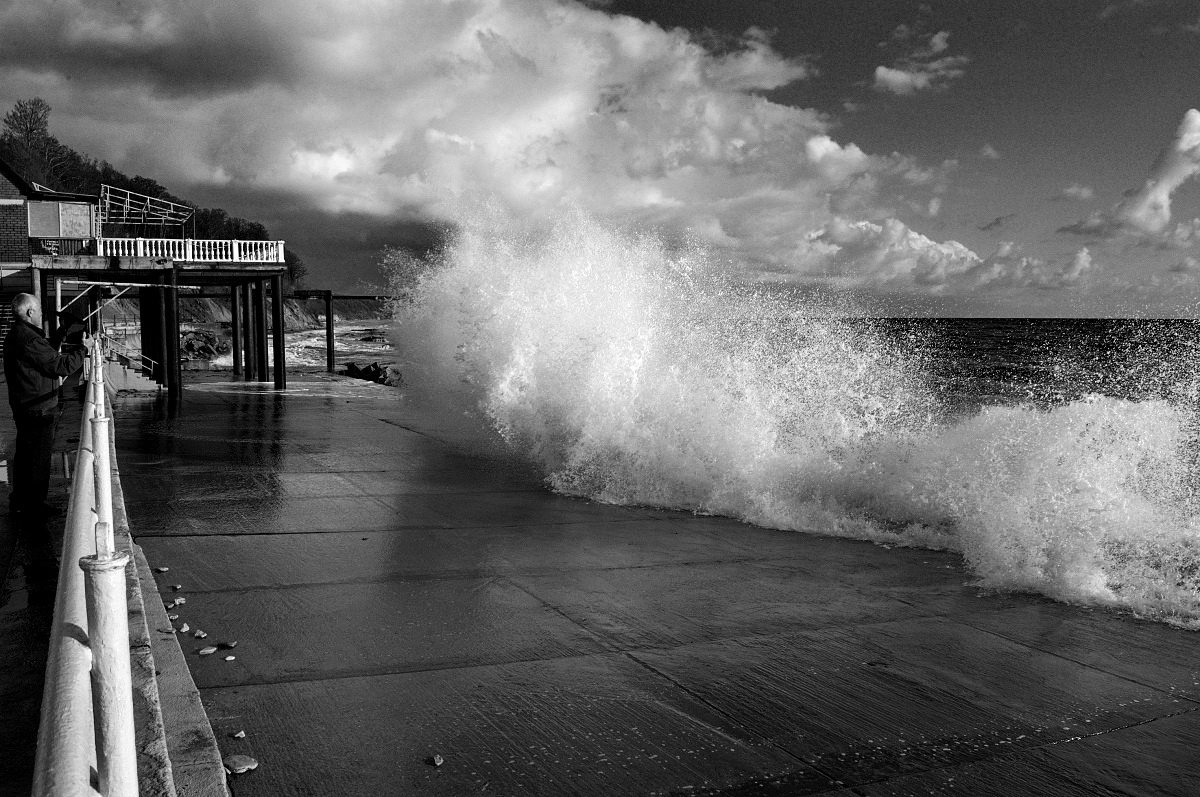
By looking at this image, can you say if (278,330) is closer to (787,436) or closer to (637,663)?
(787,436)

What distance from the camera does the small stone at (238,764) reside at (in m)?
3.01

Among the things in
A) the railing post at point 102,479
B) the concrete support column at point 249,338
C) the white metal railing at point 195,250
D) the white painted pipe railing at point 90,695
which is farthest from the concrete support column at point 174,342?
the white painted pipe railing at point 90,695

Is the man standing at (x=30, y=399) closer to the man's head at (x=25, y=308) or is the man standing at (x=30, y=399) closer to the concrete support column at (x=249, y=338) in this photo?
the man's head at (x=25, y=308)

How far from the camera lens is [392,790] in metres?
2.95

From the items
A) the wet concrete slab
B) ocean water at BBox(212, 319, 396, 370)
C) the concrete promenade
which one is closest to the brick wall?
ocean water at BBox(212, 319, 396, 370)

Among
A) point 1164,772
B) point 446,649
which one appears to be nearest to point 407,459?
point 446,649

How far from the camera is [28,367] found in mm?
6672

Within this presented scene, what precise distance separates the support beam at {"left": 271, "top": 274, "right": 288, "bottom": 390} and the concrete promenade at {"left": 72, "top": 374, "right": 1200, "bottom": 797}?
15.3 m

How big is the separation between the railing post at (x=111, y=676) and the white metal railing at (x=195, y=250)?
2141 centimetres

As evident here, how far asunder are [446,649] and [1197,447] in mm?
12575

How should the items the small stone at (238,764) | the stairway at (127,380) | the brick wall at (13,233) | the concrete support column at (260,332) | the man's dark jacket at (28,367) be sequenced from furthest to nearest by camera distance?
the brick wall at (13,233) < the concrete support column at (260,332) < the stairway at (127,380) < the man's dark jacket at (28,367) < the small stone at (238,764)

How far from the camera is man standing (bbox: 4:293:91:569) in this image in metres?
6.67

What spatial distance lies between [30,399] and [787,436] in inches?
273

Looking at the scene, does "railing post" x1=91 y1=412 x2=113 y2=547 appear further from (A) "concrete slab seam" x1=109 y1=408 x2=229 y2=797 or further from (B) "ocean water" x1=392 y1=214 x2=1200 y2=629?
(B) "ocean water" x1=392 y1=214 x2=1200 y2=629
